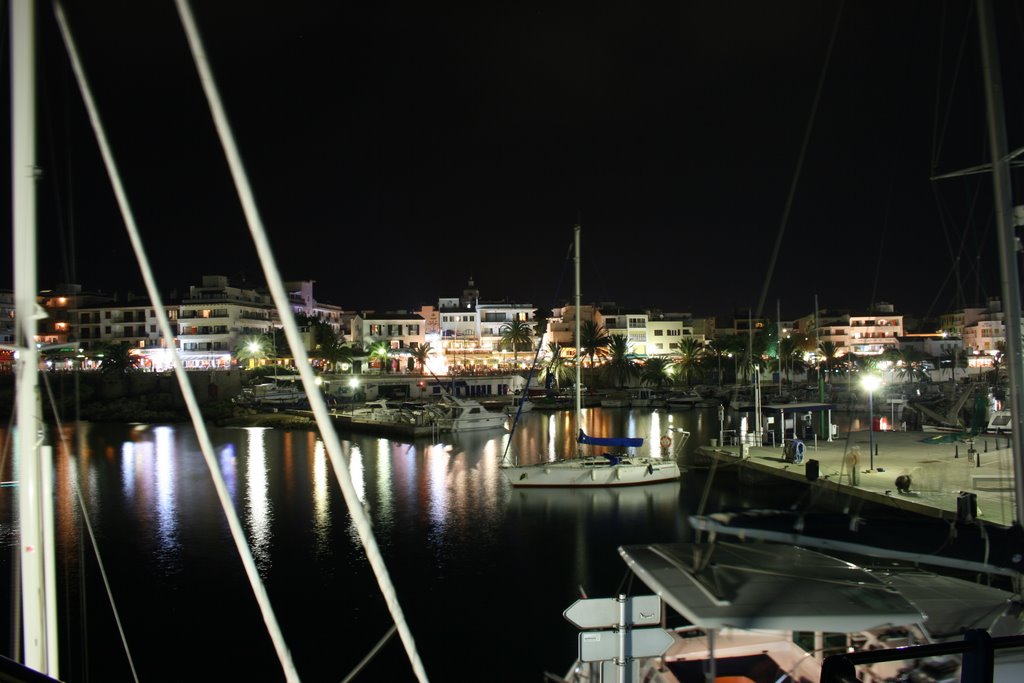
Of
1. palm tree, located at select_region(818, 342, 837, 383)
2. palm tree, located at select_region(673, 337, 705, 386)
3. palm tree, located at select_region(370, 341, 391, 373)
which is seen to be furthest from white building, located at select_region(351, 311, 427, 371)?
palm tree, located at select_region(818, 342, 837, 383)

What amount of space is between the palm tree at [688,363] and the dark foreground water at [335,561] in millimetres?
48806

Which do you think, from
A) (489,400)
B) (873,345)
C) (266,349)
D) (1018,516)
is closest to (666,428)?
(489,400)

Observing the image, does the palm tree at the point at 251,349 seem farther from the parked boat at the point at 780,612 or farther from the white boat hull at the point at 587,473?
the parked boat at the point at 780,612

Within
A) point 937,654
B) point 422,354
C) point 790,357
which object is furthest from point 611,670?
point 790,357

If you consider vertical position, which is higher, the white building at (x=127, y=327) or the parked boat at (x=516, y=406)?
the white building at (x=127, y=327)

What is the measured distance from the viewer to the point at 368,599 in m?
15.1

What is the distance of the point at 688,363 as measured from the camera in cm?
7912

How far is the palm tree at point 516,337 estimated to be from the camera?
85312 millimetres

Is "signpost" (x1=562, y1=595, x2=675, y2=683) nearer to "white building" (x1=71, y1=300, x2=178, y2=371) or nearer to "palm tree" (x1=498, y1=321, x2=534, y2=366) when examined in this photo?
"palm tree" (x1=498, y1=321, x2=534, y2=366)

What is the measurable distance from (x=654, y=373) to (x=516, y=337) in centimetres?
1890

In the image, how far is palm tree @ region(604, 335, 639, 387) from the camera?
76.1 meters

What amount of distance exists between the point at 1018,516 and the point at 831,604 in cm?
346

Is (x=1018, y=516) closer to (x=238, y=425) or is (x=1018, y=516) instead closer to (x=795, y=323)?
(x=238, y=425)

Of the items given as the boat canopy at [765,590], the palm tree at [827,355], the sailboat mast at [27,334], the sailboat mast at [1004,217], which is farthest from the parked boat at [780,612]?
the palm tree at [827,355]
